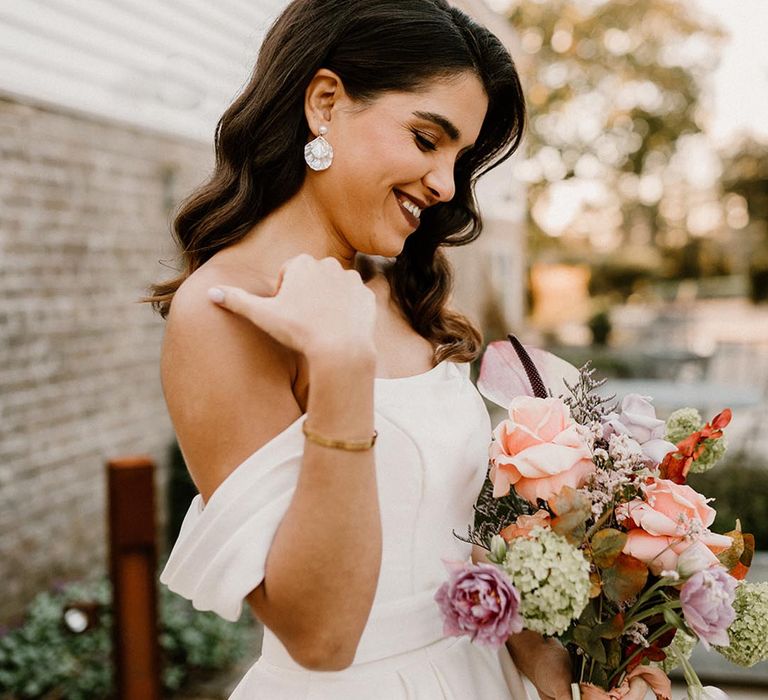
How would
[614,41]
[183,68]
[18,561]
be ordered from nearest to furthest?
[18,561]
[183,68]
[614,41]

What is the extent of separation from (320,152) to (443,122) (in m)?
0.22

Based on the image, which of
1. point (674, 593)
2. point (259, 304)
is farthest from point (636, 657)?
point (259, 304)

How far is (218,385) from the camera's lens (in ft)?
4.08

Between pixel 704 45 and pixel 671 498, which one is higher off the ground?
pixel 671 498

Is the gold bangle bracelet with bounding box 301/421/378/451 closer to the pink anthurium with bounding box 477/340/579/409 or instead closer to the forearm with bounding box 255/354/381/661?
the forearm with bounding box 255/354/381/661

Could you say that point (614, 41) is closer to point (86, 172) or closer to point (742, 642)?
point (86, 172)

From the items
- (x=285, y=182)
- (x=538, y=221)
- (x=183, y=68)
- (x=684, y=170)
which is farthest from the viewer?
(x=684, y=170)

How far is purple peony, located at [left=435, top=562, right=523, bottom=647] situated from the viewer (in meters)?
1.13

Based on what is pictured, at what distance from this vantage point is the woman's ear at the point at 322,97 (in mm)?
1486

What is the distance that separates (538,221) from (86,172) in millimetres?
22563

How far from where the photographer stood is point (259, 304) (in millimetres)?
1191

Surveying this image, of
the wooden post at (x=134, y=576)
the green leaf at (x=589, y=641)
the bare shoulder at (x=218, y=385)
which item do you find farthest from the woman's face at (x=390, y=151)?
the wooden post at (x=134, y=576)

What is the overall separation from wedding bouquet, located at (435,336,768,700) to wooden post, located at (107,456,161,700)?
5.35ft

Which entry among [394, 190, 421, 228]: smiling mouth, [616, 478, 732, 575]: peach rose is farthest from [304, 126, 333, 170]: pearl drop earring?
[616, 478, 732, 575]: peach rose
